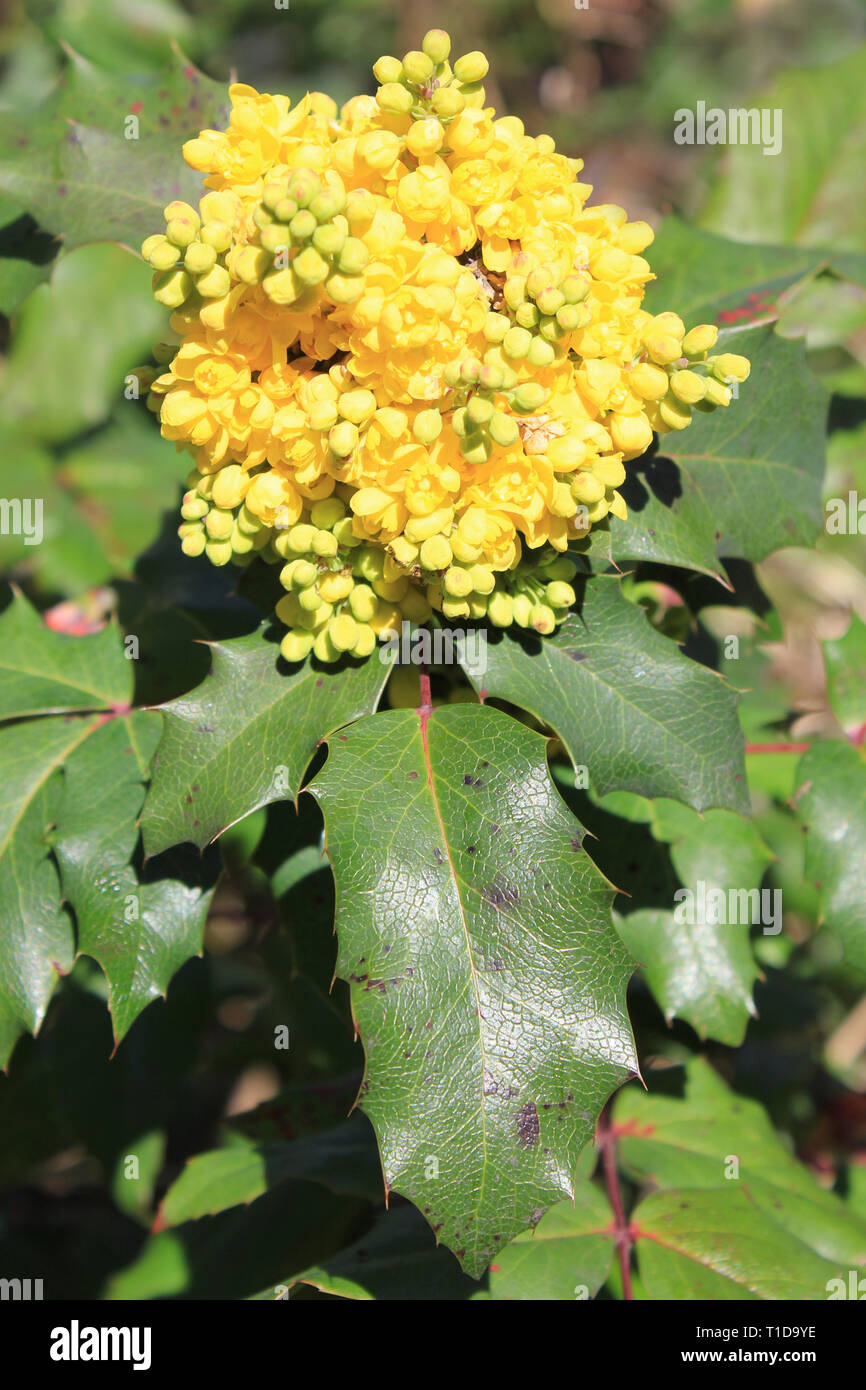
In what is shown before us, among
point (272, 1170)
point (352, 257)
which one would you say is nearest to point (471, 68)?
point (352, 257)

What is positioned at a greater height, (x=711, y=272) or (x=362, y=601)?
(x=711, y=272)

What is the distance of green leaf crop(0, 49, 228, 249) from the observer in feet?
5.29

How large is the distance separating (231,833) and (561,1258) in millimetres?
835

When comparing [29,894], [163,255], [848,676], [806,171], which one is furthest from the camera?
[806,171]

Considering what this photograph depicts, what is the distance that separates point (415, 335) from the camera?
1.11 meters

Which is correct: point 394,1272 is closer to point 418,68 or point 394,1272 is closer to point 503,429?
point 503,429

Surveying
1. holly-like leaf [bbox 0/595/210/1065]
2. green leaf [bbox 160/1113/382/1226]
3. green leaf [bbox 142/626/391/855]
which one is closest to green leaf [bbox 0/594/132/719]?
holly-like leaf [bbox 0/595/210/1065]

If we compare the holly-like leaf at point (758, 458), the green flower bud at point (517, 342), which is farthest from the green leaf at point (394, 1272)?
the green flower bud at point (517, 342)

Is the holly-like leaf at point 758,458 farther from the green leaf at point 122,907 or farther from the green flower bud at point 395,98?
the green leaf at point 122,907

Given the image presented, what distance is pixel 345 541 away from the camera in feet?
4.17

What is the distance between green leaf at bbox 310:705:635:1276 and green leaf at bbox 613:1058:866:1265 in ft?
2.35

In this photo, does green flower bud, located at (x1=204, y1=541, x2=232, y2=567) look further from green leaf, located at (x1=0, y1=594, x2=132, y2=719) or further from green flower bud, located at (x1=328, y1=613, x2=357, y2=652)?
green leaf, located at (x1=0, y1=594, x2=132, y2=719)
